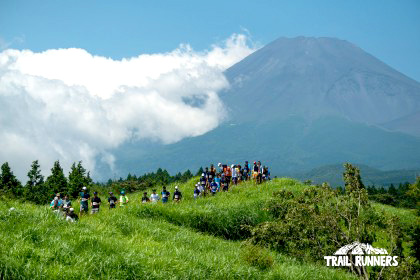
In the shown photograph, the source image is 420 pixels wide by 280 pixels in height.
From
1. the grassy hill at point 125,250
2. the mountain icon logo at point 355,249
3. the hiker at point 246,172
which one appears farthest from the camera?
the hiker at point 246,172

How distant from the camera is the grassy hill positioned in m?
12.7

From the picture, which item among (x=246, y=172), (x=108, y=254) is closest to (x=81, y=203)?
(x=108, y=254)

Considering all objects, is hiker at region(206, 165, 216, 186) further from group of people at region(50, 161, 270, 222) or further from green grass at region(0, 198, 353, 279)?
green grass at region(0, 198, 353, 279)

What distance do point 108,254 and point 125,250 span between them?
2.64ft

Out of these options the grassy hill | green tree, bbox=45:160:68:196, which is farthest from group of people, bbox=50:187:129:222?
green tree, bbox=45:160:68:196

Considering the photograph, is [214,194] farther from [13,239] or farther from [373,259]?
[13,239]

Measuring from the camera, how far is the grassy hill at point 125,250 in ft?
41.8

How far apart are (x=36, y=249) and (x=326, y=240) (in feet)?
48.3

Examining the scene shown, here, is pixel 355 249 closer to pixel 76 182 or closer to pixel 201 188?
pixel 201 188

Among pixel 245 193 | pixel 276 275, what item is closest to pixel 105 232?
pixel 276 275

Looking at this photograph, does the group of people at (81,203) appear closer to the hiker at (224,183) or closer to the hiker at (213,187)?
the hiker at (213,187)

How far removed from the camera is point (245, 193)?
105 feet

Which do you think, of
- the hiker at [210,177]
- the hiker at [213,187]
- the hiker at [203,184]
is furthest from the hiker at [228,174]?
the hiker at [203,184]

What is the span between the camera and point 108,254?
47.4ft
